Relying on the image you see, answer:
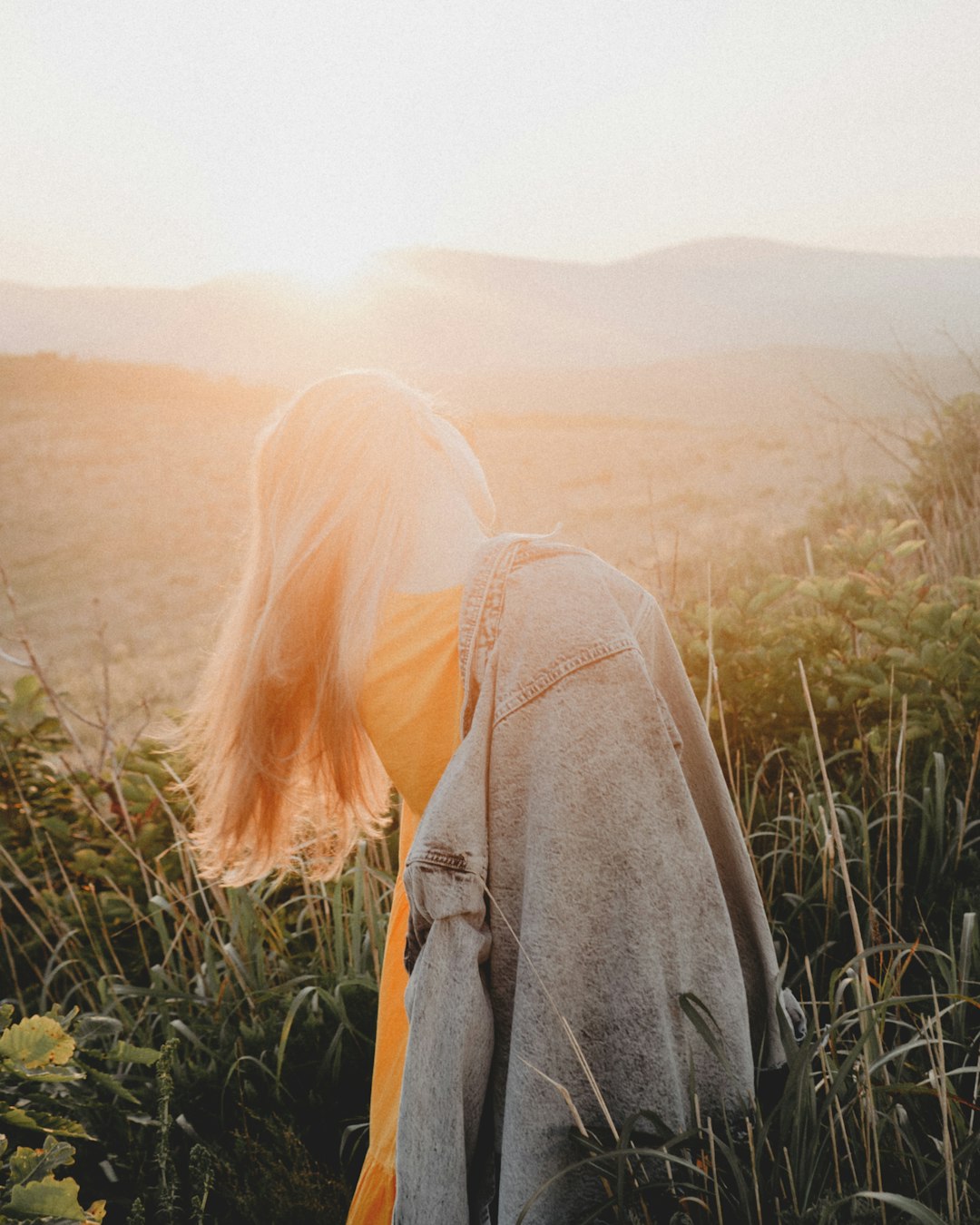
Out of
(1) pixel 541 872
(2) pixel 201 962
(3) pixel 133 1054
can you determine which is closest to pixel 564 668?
(1) pixel 541 872

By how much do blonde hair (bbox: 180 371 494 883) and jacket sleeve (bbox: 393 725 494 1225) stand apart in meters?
0.34

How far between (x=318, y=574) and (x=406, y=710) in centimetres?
26

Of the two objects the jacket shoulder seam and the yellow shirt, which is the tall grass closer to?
the yellow shirt

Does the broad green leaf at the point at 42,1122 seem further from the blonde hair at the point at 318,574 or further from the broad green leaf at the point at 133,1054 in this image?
the blonde hair at the point at 318,574

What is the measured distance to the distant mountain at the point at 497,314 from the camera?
167 ft

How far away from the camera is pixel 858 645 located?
2.88 m

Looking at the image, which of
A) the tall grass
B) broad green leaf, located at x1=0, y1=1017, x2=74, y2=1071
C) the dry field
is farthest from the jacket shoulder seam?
the dry field

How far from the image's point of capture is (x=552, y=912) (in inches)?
40.2

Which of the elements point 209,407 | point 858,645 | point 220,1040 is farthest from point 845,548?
point 209,407

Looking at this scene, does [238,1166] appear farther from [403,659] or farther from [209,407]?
[209,407]

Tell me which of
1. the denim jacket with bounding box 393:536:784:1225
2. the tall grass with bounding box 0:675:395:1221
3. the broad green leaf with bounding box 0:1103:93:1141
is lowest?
the tall grass with bounding box 0:675:395:1221

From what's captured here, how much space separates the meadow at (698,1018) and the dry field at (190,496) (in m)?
3.19

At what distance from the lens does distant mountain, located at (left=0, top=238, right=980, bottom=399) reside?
167 feet

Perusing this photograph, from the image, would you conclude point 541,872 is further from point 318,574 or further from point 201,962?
point 201,962
